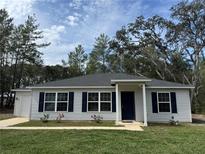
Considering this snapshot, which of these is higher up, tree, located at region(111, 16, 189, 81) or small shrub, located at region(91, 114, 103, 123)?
tree, located at region(111, 16, 189, 81)

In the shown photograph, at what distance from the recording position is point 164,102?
44.4 ft

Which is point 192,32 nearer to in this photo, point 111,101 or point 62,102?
point 111,101

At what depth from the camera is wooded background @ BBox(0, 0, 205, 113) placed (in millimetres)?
24906

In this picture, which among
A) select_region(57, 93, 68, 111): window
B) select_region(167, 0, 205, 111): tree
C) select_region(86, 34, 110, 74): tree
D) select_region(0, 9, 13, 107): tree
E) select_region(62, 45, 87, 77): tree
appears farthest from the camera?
select_region(62, 45, 87, 77): tree

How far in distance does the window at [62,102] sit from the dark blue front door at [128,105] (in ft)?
13.2

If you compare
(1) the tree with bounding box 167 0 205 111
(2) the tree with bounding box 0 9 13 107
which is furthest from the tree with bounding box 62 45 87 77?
(1) the tree with bounding box 167 0 205 111

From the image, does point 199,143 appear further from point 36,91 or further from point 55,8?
point 55,8

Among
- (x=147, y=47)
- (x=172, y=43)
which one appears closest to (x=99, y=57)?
(x=147, y=47)

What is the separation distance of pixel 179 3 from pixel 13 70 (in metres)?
25.3

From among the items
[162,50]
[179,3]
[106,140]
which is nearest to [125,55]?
[162,50]

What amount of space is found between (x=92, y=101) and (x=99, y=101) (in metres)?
0.50

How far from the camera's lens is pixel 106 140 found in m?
7.16

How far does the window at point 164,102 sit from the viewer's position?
531 inches

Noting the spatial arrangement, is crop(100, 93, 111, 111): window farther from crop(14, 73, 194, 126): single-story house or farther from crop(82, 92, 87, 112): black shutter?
crop(82, 92, 87, 112): black shutter
